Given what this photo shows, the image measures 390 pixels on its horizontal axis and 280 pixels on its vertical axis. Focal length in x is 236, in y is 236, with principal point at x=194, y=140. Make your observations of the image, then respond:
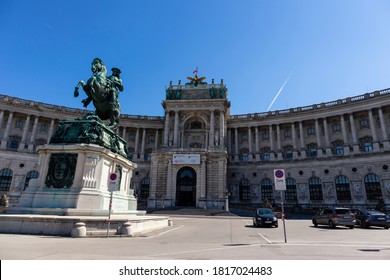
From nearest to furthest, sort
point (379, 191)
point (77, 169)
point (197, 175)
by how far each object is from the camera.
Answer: point (77, 169) < point (379, 191) < point (197, 175)

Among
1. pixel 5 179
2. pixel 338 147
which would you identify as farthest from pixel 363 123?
pixel 5 179

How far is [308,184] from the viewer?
4750cm

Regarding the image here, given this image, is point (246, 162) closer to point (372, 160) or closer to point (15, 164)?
point (372, 160)

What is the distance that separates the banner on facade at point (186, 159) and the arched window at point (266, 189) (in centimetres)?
1606

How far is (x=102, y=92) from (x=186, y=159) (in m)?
31.6

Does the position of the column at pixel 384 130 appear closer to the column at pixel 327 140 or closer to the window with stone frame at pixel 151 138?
A: the column at pixel 327 140

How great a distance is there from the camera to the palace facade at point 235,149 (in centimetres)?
4456

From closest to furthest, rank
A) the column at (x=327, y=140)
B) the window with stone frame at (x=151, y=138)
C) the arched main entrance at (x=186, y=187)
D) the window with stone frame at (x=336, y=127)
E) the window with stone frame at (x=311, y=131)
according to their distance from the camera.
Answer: the arched main entrance at (x=186, y=187) → the column at (x=327, y=140) → the window with stone frame at (x=336, y=127) → the window with stone frame at (x=311, y=131) → the window with stone frame at (x=151, y=138)

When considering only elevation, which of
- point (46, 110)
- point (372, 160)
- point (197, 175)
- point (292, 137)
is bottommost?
point (197, 175)

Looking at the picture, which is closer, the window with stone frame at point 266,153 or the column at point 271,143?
the column at point 271,143

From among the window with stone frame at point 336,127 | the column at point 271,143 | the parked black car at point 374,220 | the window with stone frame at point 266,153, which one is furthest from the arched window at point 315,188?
the parked black car at point 374,220
